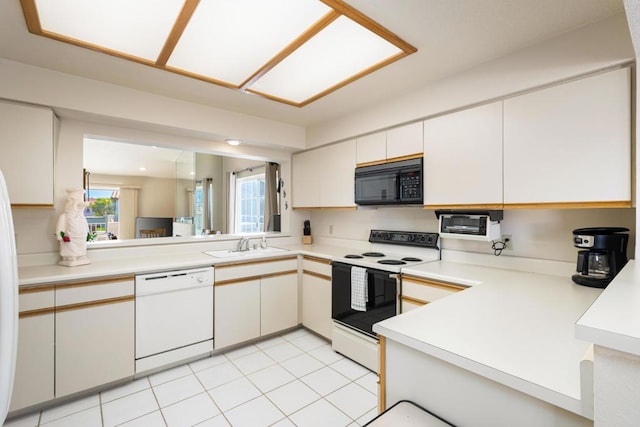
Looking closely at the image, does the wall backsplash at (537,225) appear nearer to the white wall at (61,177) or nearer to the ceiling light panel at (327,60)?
the ceiling light panel at (327,60)

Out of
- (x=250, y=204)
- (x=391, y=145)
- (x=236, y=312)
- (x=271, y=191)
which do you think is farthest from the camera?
(x=250, y=204)

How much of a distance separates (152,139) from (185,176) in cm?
338

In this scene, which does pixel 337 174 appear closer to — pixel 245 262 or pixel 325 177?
pixel 325 177

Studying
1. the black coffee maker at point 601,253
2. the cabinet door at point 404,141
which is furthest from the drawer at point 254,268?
the black coffee maker at point 601,253

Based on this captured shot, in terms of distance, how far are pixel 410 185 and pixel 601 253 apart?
1.24m

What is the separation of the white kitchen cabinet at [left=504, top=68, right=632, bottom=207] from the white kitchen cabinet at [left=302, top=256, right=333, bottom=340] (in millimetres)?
1685

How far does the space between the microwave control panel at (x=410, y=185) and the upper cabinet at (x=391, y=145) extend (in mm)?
161

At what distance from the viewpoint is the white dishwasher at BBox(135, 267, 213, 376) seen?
2.27 meters

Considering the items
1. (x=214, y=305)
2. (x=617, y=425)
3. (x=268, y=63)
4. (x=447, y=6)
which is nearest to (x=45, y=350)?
(x=214, y=305)


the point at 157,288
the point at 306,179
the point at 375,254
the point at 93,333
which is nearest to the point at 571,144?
the point at 375,254

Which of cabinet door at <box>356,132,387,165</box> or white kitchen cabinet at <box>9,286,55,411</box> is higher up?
cabinet door at <box>356,132,387,165</box>

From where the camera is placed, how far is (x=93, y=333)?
2062mm

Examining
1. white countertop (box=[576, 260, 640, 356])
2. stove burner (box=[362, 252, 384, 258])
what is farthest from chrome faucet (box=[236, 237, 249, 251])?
white countertop (box=[576, 260, 640, 356])

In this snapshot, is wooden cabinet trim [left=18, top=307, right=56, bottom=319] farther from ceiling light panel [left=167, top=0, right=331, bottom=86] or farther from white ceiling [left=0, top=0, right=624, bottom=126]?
ceiling light panel [left=167, top=0, right=331, bottom=86]
